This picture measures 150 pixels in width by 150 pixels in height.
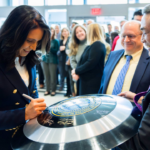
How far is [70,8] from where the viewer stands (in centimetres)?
896

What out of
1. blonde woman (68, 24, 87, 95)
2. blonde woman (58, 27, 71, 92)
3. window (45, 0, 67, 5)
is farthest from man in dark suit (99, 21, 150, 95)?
window (45, 0, 67, 5)

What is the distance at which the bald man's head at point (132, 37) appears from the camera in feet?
4.96

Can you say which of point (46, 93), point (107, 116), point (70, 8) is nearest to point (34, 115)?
point (107, 116)

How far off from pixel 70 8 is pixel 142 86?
864 cm

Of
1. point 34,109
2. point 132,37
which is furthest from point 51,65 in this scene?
point 34,109

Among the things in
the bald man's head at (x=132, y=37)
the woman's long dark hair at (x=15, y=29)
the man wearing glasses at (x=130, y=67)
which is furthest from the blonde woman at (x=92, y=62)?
the woman's long dark hair at (x=15, y=29)

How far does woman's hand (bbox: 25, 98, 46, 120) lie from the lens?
0.84m

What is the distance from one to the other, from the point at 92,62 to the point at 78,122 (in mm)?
1856

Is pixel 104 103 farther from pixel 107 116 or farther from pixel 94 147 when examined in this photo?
pixel 94 147

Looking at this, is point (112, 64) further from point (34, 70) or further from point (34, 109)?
point (34, 109)

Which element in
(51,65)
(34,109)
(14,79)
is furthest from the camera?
(51,65)

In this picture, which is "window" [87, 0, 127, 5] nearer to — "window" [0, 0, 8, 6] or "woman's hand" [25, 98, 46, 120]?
"window" [0, 0, 8, 6]

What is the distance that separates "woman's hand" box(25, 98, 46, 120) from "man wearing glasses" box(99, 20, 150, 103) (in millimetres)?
844

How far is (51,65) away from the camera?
4.50m
